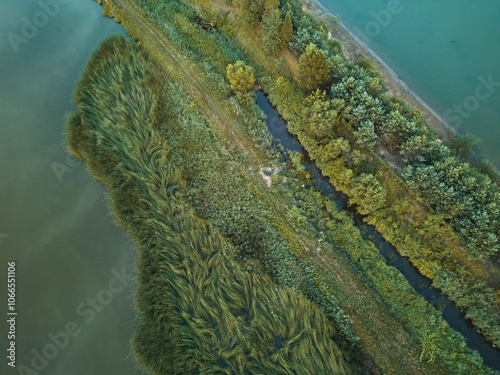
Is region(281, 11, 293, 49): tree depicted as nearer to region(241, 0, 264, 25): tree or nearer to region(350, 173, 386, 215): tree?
region(241, 0, 264, 25): tree

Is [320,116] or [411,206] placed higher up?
[320,116]

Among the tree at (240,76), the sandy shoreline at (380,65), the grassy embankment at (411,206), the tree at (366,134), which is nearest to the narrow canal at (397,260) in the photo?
the grassy embankment at (411,206)

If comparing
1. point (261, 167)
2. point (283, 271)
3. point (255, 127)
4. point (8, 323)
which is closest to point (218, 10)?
point (255, 127)

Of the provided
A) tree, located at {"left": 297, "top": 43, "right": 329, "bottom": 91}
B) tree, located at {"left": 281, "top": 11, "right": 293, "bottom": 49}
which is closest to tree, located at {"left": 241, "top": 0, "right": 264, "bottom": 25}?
tree, located at {"left": 281, "top": 11, "right": 293, "bottom": 49}

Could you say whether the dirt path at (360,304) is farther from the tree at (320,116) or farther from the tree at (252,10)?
the tree at (252,10)

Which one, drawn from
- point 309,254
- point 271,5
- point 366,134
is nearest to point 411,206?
point 366,134

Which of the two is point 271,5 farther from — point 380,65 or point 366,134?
point 366,134

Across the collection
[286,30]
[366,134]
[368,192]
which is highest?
[286,30]
